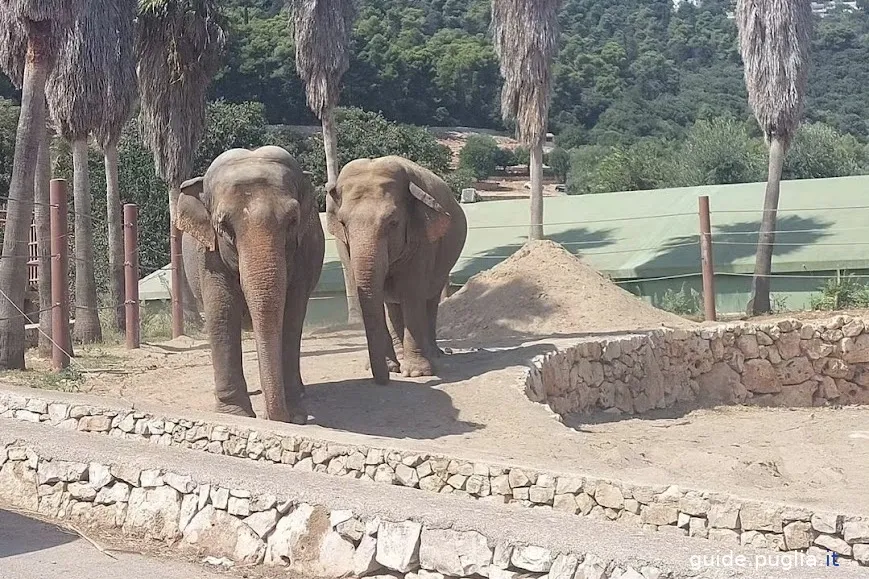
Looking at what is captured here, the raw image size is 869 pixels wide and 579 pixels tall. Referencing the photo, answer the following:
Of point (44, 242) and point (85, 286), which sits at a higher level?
point (44, 242)

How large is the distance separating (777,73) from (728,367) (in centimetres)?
697

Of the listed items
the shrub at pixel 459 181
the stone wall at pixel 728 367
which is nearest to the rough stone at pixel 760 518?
the stone wall at pixel 728 367

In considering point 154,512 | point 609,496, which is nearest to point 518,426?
point 609,496

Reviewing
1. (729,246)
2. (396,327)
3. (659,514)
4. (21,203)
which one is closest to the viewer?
(659,514)

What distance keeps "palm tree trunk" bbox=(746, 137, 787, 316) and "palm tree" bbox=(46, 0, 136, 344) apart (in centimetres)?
1106

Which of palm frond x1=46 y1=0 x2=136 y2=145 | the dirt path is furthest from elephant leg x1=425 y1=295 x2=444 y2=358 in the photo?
palm frond x1=46 y1=0 x2=136 y2=145

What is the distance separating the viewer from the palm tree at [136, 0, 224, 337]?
21.8m

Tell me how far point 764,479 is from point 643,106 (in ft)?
225

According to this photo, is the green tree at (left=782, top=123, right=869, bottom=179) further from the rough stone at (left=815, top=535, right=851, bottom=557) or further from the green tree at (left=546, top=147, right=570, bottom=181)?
the rough stone at (left=815, top=535, right=851, bottom=557)

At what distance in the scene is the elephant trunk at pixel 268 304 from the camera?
9766 mm

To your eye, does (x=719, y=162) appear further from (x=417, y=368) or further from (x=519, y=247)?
(x=417, y=368)

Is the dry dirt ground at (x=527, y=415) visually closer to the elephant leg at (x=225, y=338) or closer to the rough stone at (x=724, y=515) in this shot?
the rough stone at (x=724, y=515)

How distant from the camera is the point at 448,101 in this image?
242 feet

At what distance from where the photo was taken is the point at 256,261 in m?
9.78
